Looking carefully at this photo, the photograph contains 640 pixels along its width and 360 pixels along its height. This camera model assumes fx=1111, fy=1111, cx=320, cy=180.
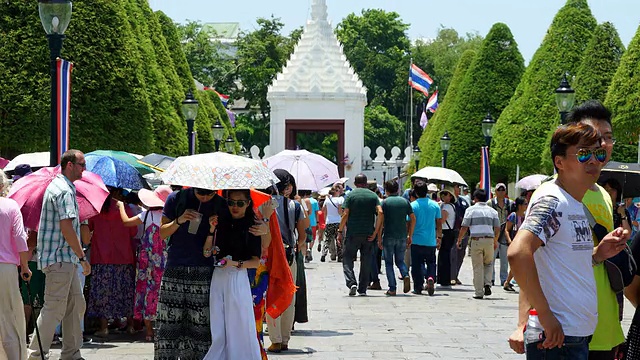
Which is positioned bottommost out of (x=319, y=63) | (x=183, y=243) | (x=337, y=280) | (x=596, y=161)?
(x=337, y=280)

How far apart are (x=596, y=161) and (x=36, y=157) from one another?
11787mm

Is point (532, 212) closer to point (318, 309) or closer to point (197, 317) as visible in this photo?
point (197, 317)

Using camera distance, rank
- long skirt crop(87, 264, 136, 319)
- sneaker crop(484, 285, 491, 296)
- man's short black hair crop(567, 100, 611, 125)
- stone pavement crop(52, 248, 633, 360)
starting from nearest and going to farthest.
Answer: man's short black hair crop(567, 100, 611, 125) < stone pavement crop(52, 248, 633, 360) < long skirt crop(87, 264, 136, 319) < sneaker crop(484, 285, 491, 296)

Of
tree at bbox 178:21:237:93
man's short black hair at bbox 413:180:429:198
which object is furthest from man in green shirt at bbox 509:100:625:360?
tree at bbox 178:21:237:93

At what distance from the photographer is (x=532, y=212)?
5172 millimetres

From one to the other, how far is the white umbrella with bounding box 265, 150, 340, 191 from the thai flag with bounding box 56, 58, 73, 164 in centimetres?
417

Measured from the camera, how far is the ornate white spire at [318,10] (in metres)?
58.4

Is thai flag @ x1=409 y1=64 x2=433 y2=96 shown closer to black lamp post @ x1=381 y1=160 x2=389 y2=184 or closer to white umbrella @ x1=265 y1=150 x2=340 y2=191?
black lamp post @ x1=381 y1=160 x2=389 y2=184

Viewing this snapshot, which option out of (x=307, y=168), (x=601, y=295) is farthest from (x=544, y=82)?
(x=601, y=295)

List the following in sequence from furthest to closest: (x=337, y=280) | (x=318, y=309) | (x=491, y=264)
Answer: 1. (x=337, y=280)
2. (x=491, y=264)
3. (x=318, y=309)

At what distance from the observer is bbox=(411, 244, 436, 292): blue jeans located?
17500 millimetres

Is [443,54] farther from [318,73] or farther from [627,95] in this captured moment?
[627,95]

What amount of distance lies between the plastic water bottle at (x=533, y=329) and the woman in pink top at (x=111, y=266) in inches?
284

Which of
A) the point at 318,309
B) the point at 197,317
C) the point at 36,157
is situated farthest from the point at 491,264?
the point at 197,317
